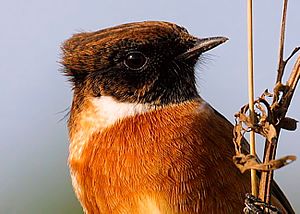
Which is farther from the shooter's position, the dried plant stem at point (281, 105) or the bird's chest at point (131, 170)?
the bird's chest at point (131, 170)

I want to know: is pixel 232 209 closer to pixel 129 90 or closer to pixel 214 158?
pixel 214 158

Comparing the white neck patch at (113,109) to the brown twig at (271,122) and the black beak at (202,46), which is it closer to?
the black beak at (202,46)

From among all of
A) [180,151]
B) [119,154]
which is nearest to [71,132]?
[119,154]

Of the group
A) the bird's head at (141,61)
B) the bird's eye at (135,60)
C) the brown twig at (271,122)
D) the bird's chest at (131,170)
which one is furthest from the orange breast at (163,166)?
the brown twig at (271,122)

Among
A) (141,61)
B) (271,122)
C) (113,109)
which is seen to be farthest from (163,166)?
(271,122)

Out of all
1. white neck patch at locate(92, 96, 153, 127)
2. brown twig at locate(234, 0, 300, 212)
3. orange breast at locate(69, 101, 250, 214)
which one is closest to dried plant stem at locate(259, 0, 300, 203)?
brown twig at locate(234, 0, 300, 212)

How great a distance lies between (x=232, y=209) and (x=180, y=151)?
43 cm

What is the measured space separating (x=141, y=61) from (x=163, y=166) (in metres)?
0.80

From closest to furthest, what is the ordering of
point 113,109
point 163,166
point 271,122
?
point 271,122 → point 163,166 → point 113,109

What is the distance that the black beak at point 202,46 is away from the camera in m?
4.07

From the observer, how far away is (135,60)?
416 centimetres

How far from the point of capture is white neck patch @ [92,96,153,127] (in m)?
4.11

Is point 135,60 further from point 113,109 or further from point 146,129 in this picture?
point 146,129

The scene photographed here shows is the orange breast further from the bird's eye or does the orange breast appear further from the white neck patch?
the bird's eye
